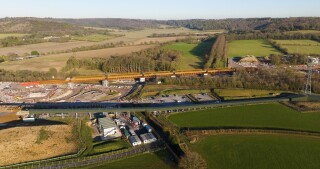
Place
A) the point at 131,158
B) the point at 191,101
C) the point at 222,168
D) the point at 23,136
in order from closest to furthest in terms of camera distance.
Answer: the point at 222,168 < the point at 131,158 < the point at 23,136 < the point at 191,101

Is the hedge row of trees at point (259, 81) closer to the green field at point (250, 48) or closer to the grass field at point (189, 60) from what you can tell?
the grass field at point (189, 60)

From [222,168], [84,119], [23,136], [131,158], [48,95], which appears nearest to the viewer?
[222,168]

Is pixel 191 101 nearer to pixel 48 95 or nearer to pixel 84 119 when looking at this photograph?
pixel 84 119

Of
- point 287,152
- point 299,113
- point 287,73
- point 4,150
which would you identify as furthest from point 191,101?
point 4,150

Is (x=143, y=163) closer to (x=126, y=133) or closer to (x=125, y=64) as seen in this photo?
(x=126, y=133)

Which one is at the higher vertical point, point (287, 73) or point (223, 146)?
point (287, 73)

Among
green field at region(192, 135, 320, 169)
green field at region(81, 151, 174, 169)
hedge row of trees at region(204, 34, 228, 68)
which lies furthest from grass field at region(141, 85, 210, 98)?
green field at region(81, 151, 174, 169)
